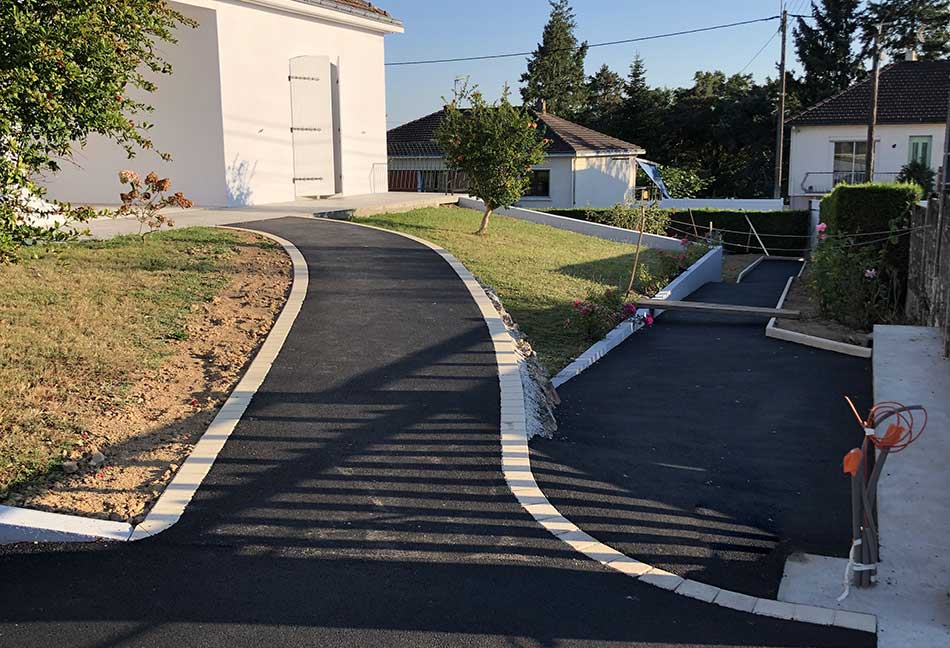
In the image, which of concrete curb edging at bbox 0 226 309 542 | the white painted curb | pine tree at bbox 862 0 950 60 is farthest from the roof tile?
concrete curb edging at bbox 0 226 309 542

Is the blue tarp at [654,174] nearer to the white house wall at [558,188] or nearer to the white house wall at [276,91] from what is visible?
the white house wall at [558,188]

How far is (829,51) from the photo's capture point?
50000 mm

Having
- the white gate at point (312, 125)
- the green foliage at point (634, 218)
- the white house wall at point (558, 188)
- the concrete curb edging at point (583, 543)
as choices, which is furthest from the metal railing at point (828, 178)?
the concrete curb edging at point (583, 543)

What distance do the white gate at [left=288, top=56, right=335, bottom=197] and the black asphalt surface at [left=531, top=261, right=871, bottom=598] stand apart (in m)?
12.5

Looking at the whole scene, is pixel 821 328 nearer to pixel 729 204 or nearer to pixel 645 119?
pixel 729 204

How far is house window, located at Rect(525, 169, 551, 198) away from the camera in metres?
35.9

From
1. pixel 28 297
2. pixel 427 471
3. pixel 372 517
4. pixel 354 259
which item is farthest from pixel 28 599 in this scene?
pixel 354 259

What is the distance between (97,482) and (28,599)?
3.92ft

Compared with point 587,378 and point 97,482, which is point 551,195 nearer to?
point 587,378

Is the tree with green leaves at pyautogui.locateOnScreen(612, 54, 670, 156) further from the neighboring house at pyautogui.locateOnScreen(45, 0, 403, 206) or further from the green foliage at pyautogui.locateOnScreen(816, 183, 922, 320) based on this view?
the green foliage at pyautogui.locateOnScreen(816, 183, 922, 320)

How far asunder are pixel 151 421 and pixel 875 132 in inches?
1400

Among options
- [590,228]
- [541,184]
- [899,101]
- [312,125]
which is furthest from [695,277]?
[899,101]

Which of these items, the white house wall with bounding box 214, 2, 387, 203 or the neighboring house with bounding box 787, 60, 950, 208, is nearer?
the white house wall with bounding box 214, 2, 387, 203

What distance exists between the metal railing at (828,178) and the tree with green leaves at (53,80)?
33629mm
